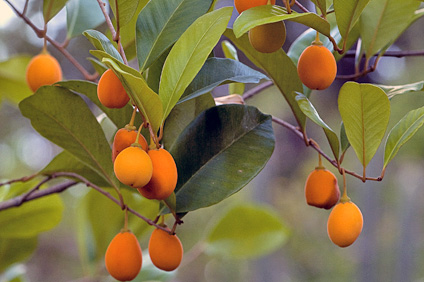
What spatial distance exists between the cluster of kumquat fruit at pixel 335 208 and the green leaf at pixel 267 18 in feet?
0.59

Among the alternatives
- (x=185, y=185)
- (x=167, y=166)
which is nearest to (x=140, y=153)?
(x=167, y=166)

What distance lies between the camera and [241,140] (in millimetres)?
472

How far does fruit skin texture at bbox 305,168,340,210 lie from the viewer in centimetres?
51

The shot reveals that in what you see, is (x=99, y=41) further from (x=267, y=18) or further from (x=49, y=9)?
(x=49, y=9)

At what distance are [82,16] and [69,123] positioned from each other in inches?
13.9

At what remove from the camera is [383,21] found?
0.64 metres

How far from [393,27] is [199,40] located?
0.38 m

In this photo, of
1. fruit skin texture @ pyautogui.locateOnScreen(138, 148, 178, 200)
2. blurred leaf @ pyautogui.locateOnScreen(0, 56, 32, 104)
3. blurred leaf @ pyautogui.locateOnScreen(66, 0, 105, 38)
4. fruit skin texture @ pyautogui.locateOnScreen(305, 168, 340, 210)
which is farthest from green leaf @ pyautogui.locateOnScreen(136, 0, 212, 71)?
blurred leaf @ pyautogui.locateOnScreen(0, 56, 32, 104)

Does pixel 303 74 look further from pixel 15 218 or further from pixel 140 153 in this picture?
pixel 15 218

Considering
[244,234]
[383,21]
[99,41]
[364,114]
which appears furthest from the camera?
[244,234]

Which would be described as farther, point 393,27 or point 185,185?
point 393,27

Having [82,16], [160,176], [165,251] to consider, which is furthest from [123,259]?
[82,16]

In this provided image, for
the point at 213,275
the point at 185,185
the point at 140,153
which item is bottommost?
the point at 213,275

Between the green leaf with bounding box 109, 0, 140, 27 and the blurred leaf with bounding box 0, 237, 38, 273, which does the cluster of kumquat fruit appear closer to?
the green leaf with bounding box 109, 0, 140, 27
